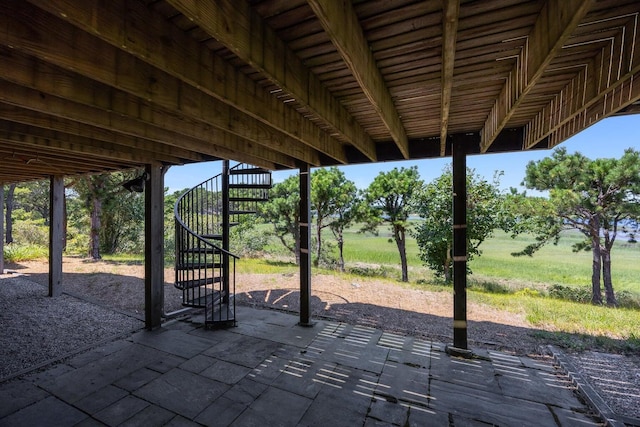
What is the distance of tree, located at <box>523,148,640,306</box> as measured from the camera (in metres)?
5.40

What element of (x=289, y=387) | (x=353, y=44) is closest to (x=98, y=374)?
(x=289, y=387)

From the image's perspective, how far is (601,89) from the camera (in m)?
1.34

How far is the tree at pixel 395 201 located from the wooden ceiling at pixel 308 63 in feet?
19.0

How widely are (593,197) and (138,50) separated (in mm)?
8210

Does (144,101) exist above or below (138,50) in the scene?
above

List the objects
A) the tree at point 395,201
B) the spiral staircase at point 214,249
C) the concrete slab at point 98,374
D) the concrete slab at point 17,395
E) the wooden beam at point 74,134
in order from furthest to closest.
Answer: the tree at point 395,201 → the spiral staircase at point 214,249 → the concrete slab at point 98,374 → the concrete slab at point 17,395 → the wooden beam at point 74,134

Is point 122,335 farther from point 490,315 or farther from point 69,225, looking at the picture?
point 69,225

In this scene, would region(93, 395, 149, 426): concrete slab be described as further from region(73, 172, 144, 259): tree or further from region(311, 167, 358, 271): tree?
region(73, 172, 144, 259): tree

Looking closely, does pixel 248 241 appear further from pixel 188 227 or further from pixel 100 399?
pixel 100 399

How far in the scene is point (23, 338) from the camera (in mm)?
3176

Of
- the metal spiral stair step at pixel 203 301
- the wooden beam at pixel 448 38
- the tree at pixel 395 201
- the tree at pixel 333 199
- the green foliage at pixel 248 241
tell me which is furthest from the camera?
the green foliage at pixel 248 241

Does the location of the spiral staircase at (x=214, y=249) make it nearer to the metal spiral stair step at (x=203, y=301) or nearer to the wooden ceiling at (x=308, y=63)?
the metal spiral stair step at (x=203, y=301)

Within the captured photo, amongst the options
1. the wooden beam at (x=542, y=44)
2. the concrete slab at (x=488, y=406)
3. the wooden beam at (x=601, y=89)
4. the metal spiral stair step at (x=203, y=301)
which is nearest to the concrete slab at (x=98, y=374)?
the metal spiral stair step at (x=203, y=301)

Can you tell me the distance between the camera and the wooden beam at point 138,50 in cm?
93
